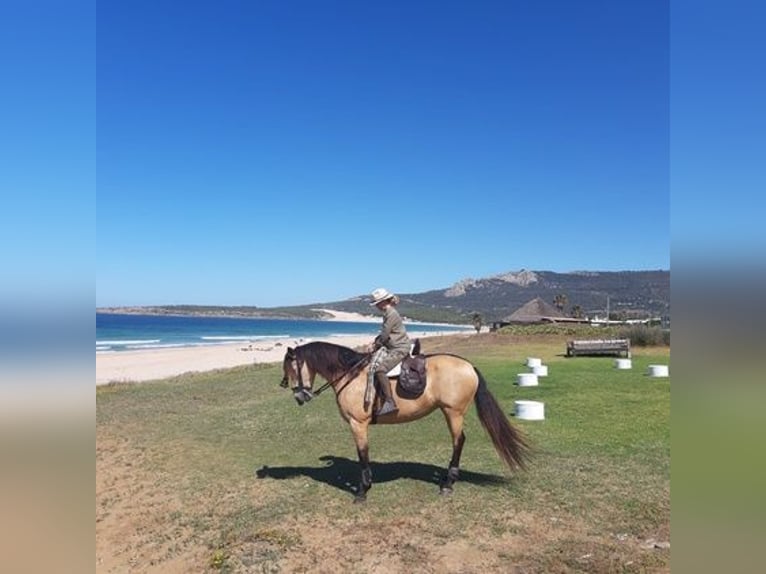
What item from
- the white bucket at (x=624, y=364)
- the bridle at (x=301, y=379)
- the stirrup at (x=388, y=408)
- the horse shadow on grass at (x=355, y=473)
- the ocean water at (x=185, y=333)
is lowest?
the ocean water at (x=185, y=333)

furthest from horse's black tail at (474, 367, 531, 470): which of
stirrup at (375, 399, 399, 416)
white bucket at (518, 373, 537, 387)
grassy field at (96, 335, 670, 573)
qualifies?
white bucket at (518, 373, 537, 387)

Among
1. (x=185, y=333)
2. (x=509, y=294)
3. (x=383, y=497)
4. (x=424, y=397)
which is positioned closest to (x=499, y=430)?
(x=424, y=397)

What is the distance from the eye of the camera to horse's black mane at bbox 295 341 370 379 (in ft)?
24.8

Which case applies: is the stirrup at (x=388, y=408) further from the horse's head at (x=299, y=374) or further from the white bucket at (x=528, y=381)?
the white bucket at (x=528, y=381)

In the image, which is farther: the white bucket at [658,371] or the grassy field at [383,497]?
the white bucket at [658,371]

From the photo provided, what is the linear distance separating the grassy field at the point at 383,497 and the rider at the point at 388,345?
1289 mm

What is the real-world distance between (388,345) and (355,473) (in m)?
2.49

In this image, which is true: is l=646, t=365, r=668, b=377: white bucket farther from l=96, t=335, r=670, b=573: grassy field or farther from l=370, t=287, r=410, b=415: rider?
l=370, t=287, r=410, b=415: rider

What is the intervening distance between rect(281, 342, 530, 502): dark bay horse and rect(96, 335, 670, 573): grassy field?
1.74ft

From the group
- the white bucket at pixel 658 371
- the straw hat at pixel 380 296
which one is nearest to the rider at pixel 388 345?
A: the straw hat at pixel 380 296

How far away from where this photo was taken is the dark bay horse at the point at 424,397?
23.6 feet

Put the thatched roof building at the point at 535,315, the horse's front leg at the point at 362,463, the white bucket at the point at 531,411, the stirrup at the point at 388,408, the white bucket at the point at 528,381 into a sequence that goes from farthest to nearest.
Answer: the thatched roof building at the point at 535,315
the white bucket at the point at 528,381
the white bucket at the point at 531,411
the stirrup at the point at 388,408
the horse's front leg at the point at 362,463
